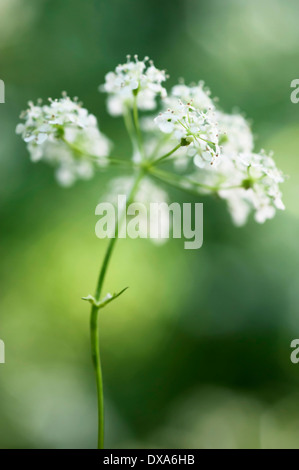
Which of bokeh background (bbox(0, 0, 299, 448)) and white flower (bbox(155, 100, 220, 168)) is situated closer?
white flower (bbox(155, 100, 220, 168))

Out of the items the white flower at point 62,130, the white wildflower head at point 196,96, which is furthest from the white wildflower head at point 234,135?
the white flower at point 62,130

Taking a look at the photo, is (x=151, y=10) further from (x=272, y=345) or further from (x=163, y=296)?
(x=272, y=345)

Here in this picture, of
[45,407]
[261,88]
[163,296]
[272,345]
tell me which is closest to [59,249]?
[163,296]

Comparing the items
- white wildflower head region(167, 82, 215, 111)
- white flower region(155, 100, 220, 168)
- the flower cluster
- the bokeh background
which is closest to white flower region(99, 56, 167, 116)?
the flower cluster

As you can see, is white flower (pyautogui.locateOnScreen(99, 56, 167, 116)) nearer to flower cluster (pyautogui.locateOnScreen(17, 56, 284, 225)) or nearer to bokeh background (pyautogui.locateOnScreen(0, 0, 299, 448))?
flower cluster (pyautogui.locateOnScreen(17, 56, 284, 225))

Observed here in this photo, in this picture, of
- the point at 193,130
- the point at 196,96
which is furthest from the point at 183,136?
the point at 196,96

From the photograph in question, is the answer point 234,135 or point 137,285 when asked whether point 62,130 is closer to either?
point 234,135
